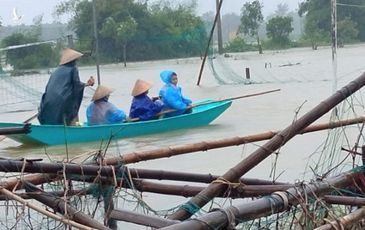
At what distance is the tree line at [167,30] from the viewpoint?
3011 cm

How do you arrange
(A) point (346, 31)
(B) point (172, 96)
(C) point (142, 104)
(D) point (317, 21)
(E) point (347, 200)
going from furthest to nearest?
(D) point (317, 21)
(A) point (346, 31)
(B) point (172, 96)
(C) point (142, 104)
(E) point (347, 200)

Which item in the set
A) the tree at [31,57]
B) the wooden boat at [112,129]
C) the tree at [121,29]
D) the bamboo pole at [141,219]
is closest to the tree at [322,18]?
the tree at [121,29]

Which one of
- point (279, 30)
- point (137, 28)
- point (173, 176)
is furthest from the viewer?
point (279, 30)

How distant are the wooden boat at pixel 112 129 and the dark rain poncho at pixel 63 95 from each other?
0.80ft

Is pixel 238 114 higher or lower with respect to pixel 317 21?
lower

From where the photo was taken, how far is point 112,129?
8.70m

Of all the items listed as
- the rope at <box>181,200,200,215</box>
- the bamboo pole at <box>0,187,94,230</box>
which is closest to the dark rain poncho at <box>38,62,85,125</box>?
the bamboo pole at <box>0,187,94,230</box>

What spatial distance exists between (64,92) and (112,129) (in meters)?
0.86

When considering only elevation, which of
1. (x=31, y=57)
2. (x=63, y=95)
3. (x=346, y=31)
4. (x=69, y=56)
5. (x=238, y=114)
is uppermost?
(x=69, y=56)

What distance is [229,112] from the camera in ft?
40.9

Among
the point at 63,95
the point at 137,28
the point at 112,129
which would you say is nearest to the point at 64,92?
the point at 63,95

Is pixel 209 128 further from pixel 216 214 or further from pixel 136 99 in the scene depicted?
pixel 216 214

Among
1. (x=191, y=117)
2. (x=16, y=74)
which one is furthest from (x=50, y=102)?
(x=16, y=74)

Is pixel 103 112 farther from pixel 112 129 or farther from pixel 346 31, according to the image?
pixel 346 31
